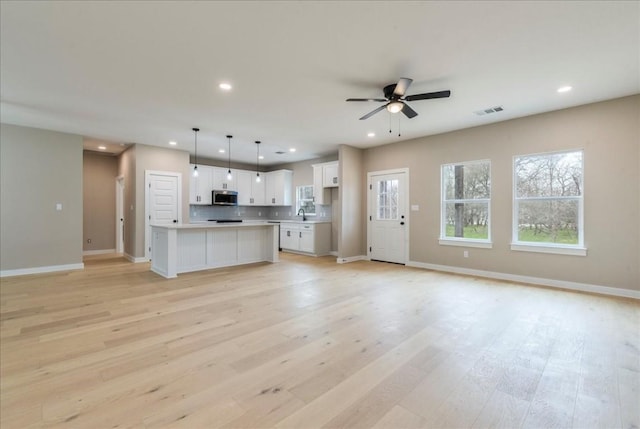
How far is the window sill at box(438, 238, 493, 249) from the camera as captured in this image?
514 cm

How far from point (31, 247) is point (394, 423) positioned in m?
6.89

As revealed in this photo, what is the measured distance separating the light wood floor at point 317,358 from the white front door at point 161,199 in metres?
2.83

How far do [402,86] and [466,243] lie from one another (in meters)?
3.51

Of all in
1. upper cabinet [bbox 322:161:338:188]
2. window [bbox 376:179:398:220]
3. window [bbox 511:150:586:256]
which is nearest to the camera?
window [bbox 511:150:586:256]

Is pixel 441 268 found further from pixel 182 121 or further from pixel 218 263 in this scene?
pixel 182 121

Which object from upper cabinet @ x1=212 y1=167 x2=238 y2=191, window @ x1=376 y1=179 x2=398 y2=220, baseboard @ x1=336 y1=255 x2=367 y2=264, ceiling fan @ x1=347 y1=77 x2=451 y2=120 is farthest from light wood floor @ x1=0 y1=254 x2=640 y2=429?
upper cabinet @ x1=212 y1=167 x2=238 y2=191

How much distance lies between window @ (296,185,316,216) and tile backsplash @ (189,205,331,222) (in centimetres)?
19

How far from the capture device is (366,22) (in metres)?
2.40

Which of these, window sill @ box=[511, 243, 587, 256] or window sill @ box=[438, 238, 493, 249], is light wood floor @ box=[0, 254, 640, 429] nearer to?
window sill @ box=[511, 243, 587, 256]

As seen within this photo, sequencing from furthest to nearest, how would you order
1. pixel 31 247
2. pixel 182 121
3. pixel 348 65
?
pixel 31 247 < pixel 182 121 < pixel 348 65

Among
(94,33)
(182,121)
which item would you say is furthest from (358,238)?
(94,33)

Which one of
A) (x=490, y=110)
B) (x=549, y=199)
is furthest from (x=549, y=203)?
(x=490, y=110)

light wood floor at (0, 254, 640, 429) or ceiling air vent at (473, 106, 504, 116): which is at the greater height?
ceiling air vent at (473, 106, 504, 116)

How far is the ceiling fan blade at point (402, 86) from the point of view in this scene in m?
3.04
